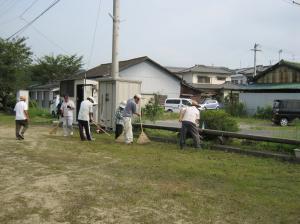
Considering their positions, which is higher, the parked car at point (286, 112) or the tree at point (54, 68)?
the tree at point (54, 68)

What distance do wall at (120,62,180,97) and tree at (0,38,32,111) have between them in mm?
9860

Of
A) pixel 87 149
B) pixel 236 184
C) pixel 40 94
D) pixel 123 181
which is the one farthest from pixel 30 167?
pixel 40 94

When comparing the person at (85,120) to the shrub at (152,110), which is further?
the shrub at (152,110)

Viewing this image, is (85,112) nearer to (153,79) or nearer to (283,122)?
(283,122)

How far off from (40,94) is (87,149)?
157 ft

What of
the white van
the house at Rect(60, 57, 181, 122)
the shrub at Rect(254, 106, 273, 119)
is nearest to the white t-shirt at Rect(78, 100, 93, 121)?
the shrub at Rect(254, 106, 273, 119)

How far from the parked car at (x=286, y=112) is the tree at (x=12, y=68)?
25843 mm

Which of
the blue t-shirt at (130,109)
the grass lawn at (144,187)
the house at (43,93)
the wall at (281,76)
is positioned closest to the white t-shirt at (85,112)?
the blue t-shirt at (130,109)

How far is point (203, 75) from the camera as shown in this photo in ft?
226

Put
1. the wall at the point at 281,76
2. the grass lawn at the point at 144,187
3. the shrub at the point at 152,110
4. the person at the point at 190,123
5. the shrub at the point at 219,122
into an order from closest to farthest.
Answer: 1. the grass lawn at the point at 144,187
2. the person at the point at 190,123
3. the shrub at the point at 219,122
4. the shrub at the point at 152,110
5. the wall at the point at 281,76

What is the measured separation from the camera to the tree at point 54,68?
212 ft

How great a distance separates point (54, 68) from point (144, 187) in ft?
191

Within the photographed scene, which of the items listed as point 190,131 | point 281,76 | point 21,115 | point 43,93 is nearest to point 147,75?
point 281,76

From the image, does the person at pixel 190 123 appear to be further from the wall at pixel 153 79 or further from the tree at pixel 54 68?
the tree at pixel 54 68
